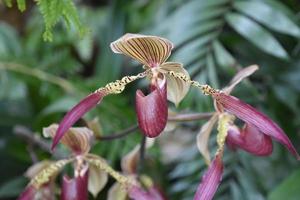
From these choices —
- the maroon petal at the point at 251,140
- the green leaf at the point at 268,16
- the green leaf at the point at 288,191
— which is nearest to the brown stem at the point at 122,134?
the maroon petal at the point at 251,140

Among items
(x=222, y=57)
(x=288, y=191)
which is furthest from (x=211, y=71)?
(x=288, y=191)

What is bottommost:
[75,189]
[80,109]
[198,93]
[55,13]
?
[198,93]

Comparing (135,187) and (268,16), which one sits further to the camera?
(268,16)

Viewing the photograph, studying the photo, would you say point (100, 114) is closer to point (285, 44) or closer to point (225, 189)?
point (225, 189)

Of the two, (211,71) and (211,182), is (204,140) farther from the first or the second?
(211,71)

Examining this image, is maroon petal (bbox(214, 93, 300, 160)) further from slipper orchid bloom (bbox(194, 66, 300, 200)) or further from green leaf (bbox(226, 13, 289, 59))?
green leaf (bbox(226, 13, 289, 59))

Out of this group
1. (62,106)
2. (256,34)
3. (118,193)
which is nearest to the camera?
(118,193)

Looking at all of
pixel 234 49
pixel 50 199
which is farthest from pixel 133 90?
pixel 50 199
